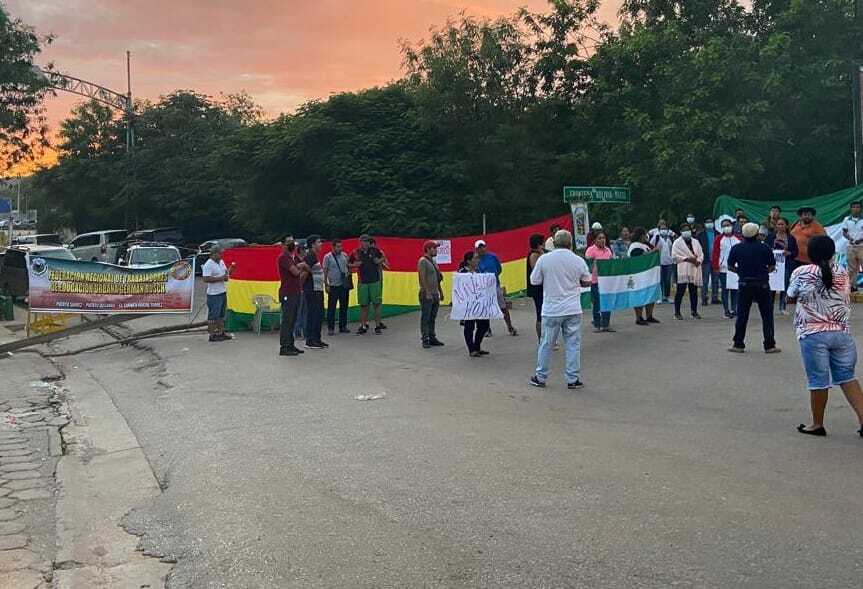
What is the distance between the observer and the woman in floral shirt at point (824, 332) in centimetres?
718

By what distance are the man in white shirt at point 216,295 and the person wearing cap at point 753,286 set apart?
910cm

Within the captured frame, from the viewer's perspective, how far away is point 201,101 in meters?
53.5

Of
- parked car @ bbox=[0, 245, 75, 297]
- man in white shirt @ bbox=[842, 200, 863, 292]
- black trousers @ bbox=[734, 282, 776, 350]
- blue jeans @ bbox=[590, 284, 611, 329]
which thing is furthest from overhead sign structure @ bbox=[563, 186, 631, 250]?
parked car @ bbox=[0, 245, 75, 297]

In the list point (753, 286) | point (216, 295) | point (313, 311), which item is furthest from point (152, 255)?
point (753, 286)

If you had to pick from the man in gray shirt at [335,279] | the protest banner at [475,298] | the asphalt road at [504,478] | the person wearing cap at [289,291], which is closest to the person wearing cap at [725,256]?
A: the asphalt road at [504,478]

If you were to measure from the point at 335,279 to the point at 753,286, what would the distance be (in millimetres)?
7625

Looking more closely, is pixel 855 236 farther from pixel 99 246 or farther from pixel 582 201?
pixel 99 246

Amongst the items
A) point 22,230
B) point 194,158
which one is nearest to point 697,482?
point 194,158

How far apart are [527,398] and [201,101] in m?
48.9

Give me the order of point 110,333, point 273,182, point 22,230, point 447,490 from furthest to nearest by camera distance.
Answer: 1. point 22,230
2. point 273,182
3. point 110,333
4. point 447,490

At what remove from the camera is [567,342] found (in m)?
9.87

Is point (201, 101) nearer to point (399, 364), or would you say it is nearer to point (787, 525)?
point (399, 364)

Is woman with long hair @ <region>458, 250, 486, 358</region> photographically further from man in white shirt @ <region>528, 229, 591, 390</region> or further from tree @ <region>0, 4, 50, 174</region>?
tree @ <region>0, 4, 50, 174</region>

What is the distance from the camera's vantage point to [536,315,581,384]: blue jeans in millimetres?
9852
